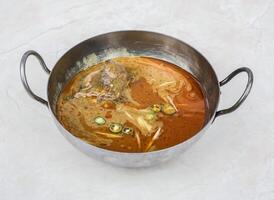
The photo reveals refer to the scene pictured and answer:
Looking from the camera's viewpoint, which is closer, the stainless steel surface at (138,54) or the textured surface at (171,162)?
the textured surface at (171,162)

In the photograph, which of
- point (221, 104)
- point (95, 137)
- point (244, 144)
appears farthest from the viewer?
point (221, 104)

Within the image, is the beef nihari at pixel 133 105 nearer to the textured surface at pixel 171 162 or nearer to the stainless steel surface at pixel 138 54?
the stainless steel surface at pixel 138 54

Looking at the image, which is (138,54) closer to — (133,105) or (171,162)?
(133,105)

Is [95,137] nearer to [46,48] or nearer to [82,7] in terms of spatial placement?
[46,48]

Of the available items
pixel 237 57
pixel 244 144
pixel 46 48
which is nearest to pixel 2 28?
pixel 46 48

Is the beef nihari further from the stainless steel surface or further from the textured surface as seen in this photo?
the textured surface

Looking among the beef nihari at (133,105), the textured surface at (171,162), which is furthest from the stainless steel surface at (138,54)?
the textured surface at (171,162)

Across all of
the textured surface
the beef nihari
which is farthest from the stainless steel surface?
the textured surface
